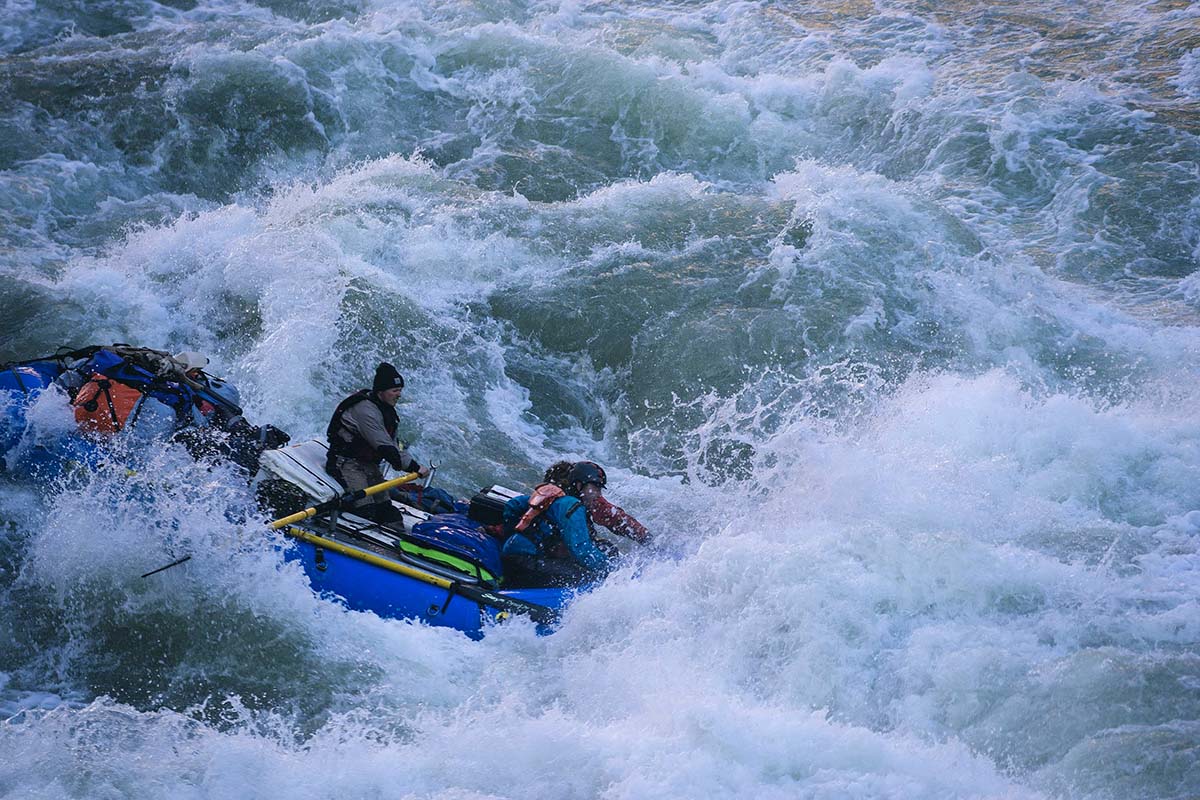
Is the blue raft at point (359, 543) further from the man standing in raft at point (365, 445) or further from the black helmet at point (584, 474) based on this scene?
the black helmet at point (584, 474)

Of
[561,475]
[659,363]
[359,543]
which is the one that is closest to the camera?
[359,543]

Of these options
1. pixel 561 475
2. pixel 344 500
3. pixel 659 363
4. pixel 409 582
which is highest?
pixel 561 475

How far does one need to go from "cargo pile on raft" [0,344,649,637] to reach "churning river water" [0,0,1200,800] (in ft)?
0.72

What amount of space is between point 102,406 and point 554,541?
2933 millimetres

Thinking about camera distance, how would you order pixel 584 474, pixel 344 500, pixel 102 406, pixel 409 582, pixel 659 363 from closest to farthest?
pixel 409 582 < pixel 344 500 < pixel 584 474 < pixel 102 406 < pixel 659 363

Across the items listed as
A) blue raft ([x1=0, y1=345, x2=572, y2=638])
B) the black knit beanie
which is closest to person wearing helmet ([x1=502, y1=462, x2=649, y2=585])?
blue raft ([x1=0, y1=345, x2=572, y2=638])

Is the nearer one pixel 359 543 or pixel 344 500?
pixel 359 543

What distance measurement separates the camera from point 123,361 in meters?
7.86

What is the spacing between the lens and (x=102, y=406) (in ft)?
24.5

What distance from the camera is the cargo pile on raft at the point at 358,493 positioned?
22.0ft

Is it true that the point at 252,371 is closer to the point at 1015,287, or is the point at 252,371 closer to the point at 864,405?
the point at 864,405

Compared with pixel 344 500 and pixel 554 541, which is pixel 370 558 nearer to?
pixel 344 500

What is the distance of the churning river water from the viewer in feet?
19.0

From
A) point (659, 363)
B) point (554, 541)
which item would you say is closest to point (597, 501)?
point (554, 541)
